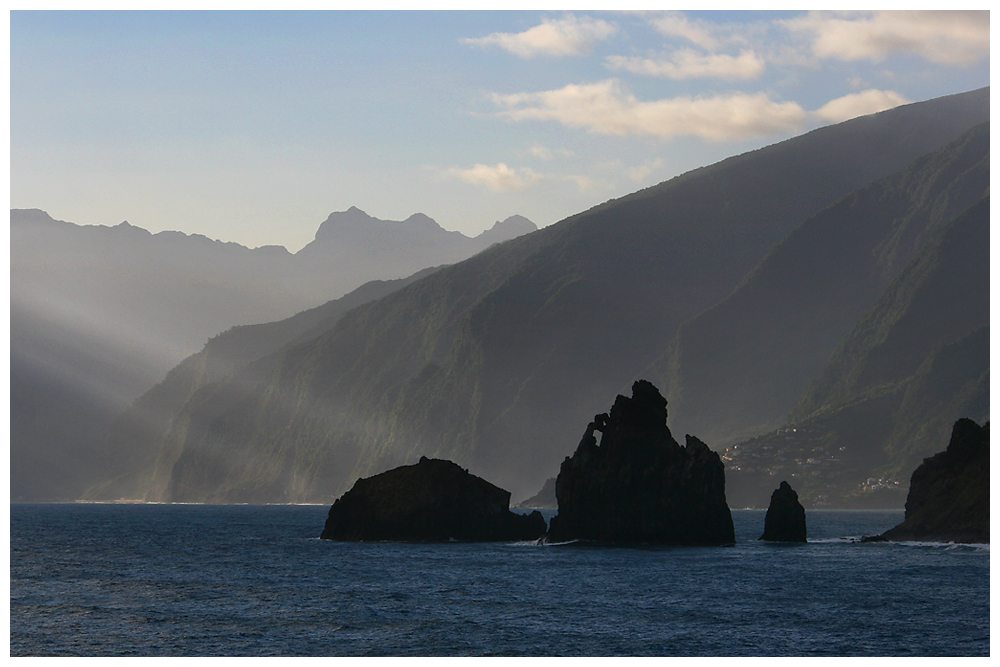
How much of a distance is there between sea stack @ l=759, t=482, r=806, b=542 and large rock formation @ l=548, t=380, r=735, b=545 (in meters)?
8.91

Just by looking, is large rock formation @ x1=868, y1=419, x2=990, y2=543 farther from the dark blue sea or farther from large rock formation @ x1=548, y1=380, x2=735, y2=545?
large rock formation @ x1=548, y1=380, x2=735, y2=545

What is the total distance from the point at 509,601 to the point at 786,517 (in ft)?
205

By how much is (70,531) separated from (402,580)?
110443 mm

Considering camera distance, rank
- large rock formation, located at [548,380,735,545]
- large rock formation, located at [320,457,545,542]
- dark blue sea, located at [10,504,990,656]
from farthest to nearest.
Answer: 1. large rock formation, located at [320,457,545,542]
2. large rock formation, located at [548,380,735,545]
3. dark blue sea, located at [10,504,990,656]

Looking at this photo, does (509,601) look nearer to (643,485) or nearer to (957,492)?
(643,485)

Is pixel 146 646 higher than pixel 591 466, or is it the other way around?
pixel 591 466

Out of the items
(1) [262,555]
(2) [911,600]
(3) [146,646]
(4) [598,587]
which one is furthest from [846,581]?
(1) [262,555]

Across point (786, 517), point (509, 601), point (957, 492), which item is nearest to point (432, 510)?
point (786, 517)

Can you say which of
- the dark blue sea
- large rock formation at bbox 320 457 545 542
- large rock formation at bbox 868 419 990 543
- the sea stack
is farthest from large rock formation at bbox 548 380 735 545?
large rock formation at bbox 868 419 990 543

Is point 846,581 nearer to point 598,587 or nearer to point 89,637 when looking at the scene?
point 598,587

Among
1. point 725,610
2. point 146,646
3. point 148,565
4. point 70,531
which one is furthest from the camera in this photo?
point 70,531

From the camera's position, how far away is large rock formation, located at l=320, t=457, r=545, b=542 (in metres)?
133

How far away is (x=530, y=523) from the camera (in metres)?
142

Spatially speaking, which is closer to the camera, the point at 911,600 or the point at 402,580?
the point at 911,600
